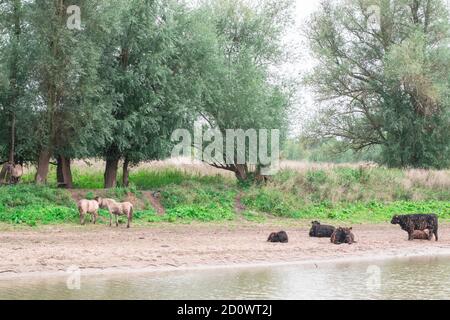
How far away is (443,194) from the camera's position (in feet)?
119

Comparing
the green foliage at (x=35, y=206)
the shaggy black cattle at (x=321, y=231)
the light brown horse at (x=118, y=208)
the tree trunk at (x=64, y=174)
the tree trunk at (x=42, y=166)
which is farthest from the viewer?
the tree trunk at (x=64, y=174)

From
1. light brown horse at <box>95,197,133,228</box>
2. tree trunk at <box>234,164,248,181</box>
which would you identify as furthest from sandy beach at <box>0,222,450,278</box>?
tree trunk at <box>234,164,248,181</box>

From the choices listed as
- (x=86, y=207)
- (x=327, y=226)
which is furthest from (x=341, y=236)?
(x=86, y=207)

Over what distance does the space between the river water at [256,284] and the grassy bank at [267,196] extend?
26.4 feet

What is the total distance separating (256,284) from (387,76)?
30.5 meters

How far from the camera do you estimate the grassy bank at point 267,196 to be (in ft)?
82.8

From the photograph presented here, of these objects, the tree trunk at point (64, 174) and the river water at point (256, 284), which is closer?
the river water at point (256, 284)

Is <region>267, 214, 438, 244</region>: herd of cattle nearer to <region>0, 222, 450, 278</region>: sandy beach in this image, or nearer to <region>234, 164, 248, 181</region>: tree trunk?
<region>0, 222, 450, 278</region>: sandy beach

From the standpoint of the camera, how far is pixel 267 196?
99.4 feet

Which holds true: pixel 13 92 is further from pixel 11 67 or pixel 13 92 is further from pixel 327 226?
pixel 327 226

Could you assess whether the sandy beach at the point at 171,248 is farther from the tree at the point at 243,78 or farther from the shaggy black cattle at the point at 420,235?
the tree at the point at 243,78

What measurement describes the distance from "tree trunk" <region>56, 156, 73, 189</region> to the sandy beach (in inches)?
271

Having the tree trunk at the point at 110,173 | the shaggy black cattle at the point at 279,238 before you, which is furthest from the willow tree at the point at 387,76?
the shaggy black cattle at the point at 279,238
